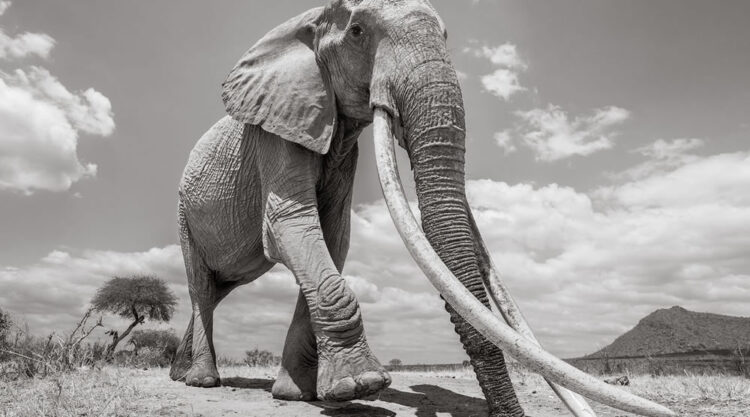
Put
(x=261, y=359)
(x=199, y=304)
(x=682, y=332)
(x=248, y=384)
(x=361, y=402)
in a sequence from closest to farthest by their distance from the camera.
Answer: (x=361, y=402) → (x=248, y=384) → (x=199, y=304) → (x=261, y=359) → (x=682, y=332)

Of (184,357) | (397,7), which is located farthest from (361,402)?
(397,7)

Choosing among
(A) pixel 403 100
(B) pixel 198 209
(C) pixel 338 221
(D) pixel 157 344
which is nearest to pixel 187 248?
(B) pixel 198 209

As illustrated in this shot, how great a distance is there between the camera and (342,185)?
620 cm

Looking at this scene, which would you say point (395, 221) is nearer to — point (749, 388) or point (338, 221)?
point (338, 221)

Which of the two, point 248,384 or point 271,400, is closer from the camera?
point 271,400

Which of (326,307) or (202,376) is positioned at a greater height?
(326,307)

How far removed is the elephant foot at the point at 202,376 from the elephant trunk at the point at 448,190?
157 inches

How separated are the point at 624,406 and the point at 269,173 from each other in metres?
3.61

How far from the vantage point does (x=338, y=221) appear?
6.38 meters

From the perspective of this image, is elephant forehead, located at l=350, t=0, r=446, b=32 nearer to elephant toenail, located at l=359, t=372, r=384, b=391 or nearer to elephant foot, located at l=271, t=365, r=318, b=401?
elephant toenail, located at l=359, t=372, r=384, b=391

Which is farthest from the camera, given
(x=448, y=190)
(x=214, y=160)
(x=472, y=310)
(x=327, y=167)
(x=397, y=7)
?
(x=214, y=160)

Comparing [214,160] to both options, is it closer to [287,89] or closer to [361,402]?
[287,89]

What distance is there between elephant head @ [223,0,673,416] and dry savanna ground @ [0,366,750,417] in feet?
5.58

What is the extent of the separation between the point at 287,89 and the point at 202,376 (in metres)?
3.75
